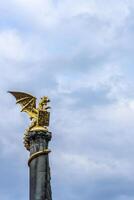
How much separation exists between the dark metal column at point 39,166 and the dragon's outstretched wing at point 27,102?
1.66 metres

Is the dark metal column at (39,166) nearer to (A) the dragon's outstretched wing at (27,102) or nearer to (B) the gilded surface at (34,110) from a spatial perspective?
(B) the gilded surface at (34,110)

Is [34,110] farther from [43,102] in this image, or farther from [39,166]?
[39,166]

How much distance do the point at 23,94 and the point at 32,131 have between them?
2929 mm

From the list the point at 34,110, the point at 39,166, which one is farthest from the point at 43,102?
the point at 39,166

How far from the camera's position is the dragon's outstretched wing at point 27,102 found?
40959 mm

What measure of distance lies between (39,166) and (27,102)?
4.36 meters

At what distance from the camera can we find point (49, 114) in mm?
40656

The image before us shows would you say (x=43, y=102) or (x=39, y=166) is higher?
(x=43, y=102)

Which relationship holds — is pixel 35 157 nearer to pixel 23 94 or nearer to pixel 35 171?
pixel 35 171

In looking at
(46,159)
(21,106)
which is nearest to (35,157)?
(46,159)

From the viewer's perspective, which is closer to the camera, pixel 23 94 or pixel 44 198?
pixel 44 198

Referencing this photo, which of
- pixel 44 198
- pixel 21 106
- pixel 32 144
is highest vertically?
pixel 21 106

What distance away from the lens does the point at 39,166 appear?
39062mm

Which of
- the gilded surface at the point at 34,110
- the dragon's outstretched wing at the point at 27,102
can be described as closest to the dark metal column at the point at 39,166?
the gilded surface at the point at 34,110
